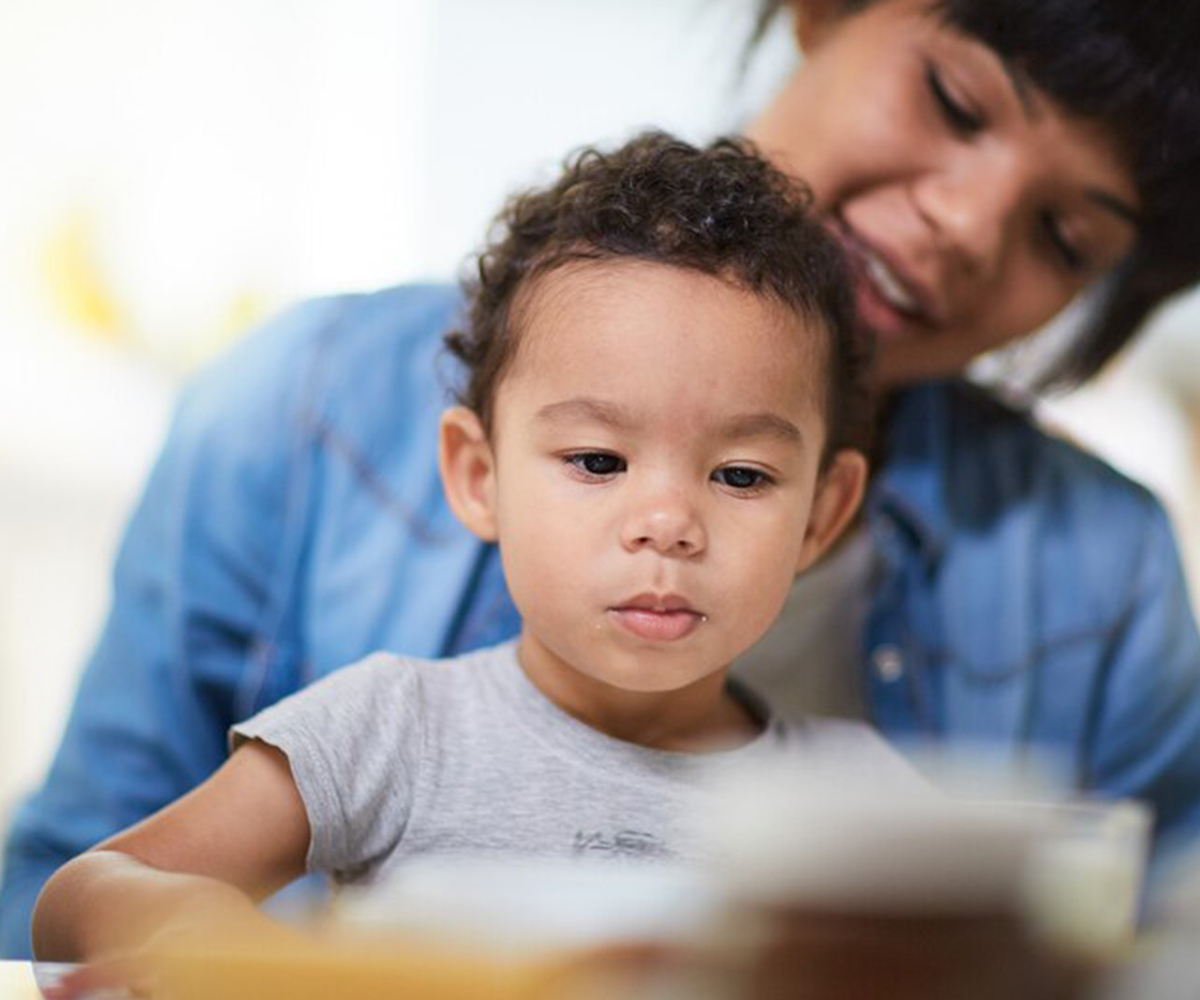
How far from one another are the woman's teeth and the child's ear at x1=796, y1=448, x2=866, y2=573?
185 millimetres

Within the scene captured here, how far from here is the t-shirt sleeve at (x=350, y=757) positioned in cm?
63

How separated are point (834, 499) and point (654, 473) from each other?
7.5 inches

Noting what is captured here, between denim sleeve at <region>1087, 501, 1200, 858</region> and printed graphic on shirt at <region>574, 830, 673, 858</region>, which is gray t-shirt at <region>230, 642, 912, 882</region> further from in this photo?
denim sleeve at <region>1087, 501, 1200, 858</region>

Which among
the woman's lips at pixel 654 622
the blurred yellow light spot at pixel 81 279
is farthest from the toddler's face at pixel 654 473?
the blurred yellow light spot at pixel 81 279

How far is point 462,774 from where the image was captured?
68 centimetres

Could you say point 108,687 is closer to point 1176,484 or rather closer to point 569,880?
point 569,880

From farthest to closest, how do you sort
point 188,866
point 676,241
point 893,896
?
point 676,241 → point 188,866 → point 893,896

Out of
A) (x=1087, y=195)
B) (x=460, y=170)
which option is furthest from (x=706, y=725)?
(x=460, y=170)

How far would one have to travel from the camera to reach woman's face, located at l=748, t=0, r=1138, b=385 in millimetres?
935

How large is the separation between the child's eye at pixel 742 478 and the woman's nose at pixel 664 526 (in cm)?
3

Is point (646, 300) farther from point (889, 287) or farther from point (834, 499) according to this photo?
point (889, 287)

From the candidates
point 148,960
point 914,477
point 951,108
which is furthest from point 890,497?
point 148,960

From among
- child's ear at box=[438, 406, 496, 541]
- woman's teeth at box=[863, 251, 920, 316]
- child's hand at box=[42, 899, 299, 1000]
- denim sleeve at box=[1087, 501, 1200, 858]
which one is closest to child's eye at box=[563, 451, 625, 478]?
child's ear at box=[438, 406, 496, 541]

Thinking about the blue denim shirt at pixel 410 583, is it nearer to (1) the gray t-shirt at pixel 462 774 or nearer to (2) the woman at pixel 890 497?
(2) the woman at pixel 890 497
